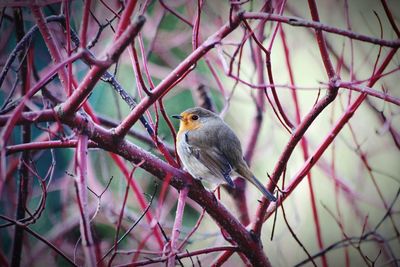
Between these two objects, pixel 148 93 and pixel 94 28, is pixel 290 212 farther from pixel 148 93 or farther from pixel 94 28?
pixel 148 93

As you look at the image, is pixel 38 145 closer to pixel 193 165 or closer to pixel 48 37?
pixel 48 37

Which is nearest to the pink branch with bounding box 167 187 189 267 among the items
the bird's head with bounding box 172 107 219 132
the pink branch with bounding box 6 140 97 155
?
the pink branch with bounding box 6 140 97 155

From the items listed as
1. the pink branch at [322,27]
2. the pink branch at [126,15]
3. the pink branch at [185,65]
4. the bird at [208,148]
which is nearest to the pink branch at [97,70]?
the pink branch at [126,15]

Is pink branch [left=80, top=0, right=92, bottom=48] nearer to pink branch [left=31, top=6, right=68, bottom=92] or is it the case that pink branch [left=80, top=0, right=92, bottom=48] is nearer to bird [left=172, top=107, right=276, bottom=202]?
pink branch [left=31, top=6, right=68, bottom=92]

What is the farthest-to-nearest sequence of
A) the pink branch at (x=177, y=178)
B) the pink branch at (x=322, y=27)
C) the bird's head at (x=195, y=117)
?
the bird's head at (x=195, y=117)
the pink branch at (x=177, y=178)
the pink branch at (x=322, y=27)

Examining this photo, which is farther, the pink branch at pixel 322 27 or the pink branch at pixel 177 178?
the pink branch at pixel 177 178

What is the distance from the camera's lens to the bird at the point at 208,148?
2816 mm

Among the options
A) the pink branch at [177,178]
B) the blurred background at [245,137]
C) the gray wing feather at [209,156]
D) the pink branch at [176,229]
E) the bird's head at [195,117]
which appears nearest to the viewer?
the pink branch at [176,229]

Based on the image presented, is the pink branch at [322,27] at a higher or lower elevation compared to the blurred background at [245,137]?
lower

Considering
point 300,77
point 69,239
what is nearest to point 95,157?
point 69,239

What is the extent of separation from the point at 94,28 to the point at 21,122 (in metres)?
1.95

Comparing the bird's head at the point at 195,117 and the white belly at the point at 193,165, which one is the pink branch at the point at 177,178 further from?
the bird's head at the point at 195,117

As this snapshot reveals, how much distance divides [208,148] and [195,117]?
0.87ft

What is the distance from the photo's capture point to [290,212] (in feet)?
17.0
